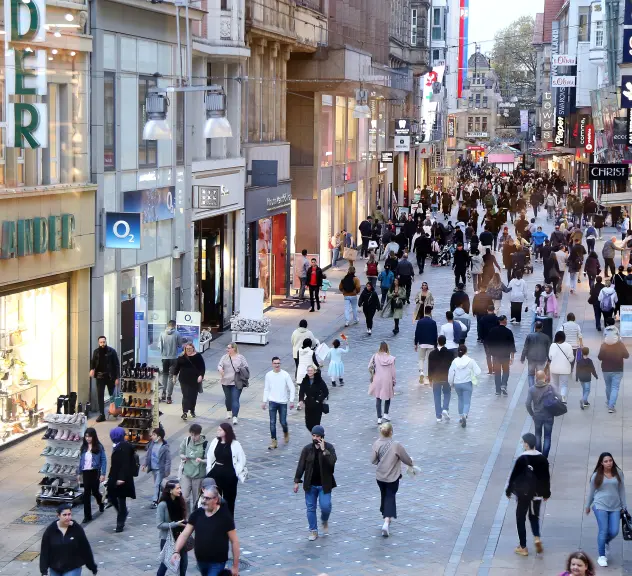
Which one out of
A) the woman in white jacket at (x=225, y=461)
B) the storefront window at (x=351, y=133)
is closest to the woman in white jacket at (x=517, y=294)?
the woman in white jacket at (x=225, y=461)

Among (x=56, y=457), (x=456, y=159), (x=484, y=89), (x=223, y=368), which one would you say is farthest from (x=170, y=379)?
(x=484, y=89)

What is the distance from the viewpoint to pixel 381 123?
62.9 m

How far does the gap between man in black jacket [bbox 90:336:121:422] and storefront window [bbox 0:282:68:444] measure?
0.58 metres

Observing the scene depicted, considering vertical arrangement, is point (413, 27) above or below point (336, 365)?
above

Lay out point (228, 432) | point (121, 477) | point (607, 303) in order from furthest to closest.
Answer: point (607, 303)
point (121, 477)
point (228, 432)

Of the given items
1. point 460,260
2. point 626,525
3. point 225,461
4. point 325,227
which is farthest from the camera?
point 325,227

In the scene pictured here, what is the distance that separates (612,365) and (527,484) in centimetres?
798

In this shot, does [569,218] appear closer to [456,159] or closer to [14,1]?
[14,1]

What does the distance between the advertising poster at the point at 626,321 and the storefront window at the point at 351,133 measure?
22797mm

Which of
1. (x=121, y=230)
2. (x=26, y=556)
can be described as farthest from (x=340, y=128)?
(x=26, y=556)

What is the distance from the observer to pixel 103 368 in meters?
22.6

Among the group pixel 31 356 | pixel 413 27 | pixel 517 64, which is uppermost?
pixel 517 64

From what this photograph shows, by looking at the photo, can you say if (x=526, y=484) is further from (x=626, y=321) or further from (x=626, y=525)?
(x=626, y=321)

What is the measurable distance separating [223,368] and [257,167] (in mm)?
13833
